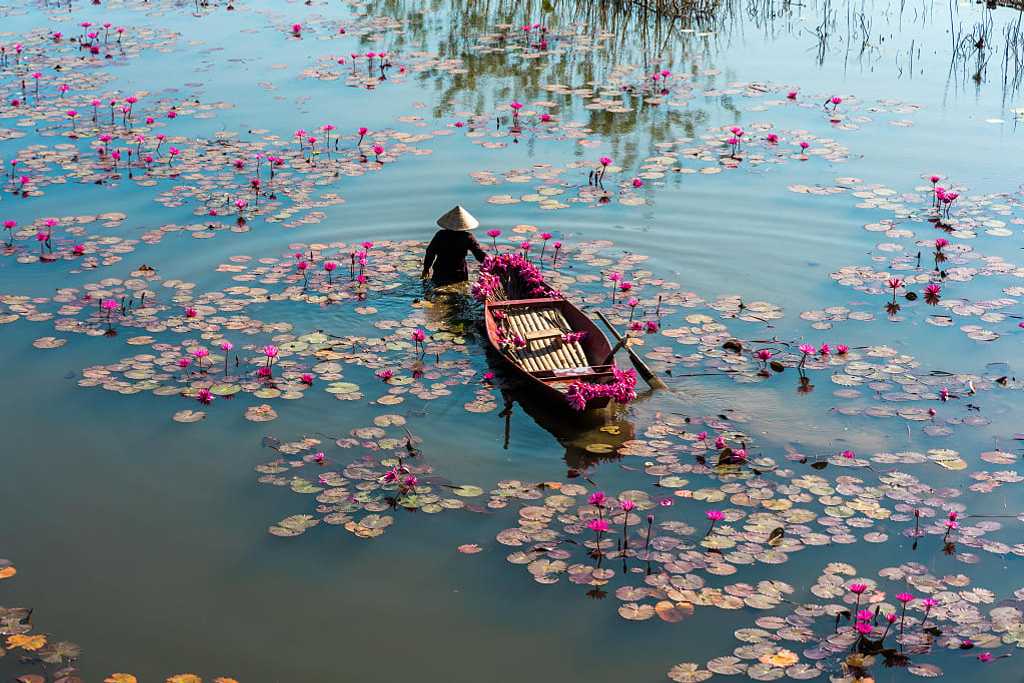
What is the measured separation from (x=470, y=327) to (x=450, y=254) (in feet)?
2.78

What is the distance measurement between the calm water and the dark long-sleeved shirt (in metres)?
0.33

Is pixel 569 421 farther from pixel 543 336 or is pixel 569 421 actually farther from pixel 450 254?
pixel 450 254

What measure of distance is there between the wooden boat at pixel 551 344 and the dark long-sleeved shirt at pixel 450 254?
0.84m

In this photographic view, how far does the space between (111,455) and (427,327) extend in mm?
2849

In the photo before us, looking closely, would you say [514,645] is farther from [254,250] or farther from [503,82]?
[503,82]

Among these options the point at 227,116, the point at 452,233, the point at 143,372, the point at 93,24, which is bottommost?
the point at 143,372

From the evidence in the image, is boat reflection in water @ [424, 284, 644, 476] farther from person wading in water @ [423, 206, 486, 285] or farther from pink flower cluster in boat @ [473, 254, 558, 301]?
person wading in water @ [423, 206, 486, 285]

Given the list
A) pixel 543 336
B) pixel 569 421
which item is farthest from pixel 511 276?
pixel 569 421

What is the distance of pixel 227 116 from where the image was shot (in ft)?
46.1

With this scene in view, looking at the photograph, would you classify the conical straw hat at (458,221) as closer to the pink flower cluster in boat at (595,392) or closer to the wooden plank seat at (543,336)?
the wooden plank seat at (543,336)

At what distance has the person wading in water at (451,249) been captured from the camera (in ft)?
30.6

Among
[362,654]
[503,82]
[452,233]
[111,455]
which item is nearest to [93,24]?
[503,82]

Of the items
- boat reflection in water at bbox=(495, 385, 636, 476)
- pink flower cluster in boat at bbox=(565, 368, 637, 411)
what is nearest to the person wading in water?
boat reflection in water at bbox=(495, 385, 636, 476)

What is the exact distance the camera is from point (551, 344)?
8453 millimetres
